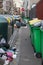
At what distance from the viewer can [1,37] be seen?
1045cm

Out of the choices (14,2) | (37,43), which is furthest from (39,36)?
(14,2)

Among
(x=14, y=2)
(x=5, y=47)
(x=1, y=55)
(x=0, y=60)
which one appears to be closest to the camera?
(x=0, y=60)

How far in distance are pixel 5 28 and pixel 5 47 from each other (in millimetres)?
1420

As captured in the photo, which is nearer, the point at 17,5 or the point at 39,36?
the point at 39,36

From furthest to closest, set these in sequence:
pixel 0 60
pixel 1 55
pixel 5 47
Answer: pixel 5 47, pixel 1 55, pixel 0 60

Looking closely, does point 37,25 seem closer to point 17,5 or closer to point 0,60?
point 0,60

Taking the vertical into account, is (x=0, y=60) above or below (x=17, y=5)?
above

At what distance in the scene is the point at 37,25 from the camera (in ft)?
33.1

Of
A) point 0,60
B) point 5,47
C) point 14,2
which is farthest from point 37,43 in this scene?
point 14,2

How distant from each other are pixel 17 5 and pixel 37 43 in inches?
4014

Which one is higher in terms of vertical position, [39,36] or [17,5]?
[39,36]

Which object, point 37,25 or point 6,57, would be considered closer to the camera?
point 6,57

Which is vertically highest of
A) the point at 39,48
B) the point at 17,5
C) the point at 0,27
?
the point at 0,27

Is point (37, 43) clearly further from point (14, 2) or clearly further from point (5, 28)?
point (14, 2)
